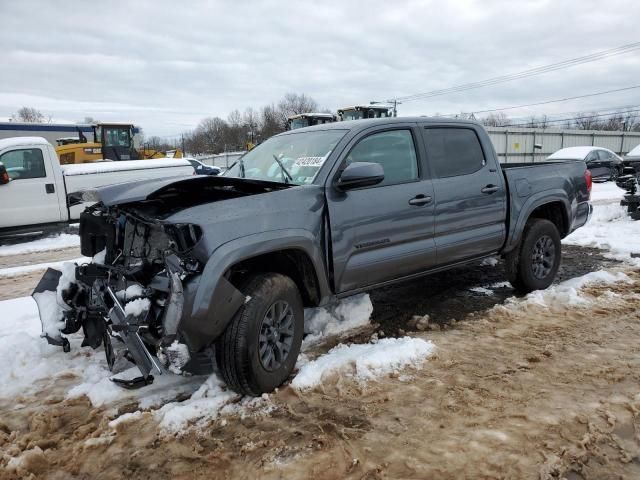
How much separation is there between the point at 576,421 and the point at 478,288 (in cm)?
317

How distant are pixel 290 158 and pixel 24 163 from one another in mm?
8400

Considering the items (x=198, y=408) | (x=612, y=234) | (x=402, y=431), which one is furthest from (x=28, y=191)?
(x=612, y=234)

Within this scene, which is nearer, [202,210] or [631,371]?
[202,210]

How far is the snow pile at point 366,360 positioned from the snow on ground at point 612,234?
4643 mm

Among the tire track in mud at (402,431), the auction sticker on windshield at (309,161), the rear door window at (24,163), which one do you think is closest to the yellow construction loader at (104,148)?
the rear door window at (24,163)

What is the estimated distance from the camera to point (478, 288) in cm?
613

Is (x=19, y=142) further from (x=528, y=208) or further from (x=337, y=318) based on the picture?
(x=528, y=208)

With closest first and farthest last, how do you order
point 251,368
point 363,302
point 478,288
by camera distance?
point 251,368
point 363,302
point 478,288

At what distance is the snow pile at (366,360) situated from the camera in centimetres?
361

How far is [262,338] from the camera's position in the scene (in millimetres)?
3369

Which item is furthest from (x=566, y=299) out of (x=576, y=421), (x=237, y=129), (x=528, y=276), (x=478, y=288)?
(x=237, y=129)

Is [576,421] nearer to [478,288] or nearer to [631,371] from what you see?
[631,371]

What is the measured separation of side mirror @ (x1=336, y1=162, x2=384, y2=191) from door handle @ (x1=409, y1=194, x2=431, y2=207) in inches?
23.9

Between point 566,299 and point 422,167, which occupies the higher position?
point 422,167
